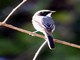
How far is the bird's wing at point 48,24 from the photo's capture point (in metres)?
1.42

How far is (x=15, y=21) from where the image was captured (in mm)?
3348

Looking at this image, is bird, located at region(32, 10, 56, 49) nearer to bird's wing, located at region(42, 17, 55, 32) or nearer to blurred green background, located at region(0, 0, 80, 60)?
bird's wing, located at region(42, 17, 55, 32)

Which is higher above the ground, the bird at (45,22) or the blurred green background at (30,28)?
the bird at (45,22)

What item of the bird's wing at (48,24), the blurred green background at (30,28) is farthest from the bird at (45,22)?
the blurred green background at (30,28)

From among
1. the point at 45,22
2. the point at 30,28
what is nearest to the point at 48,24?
the point at 45,22

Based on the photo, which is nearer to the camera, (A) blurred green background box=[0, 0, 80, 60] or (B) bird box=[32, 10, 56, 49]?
(B) bird box=[32, 10, 56, 49]

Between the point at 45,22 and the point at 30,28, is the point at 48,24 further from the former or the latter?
the point at 30,28

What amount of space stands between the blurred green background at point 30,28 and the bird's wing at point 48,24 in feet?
4.71

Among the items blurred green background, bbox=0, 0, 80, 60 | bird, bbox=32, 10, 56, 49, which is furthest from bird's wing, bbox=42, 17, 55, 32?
blurred green background, bbox=0, 0, 80, 60

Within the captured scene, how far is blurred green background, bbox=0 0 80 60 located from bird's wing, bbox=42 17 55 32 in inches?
56.5

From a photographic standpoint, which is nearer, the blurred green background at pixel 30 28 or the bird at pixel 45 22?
the bird at pixel 45 22

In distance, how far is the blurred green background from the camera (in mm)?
3044

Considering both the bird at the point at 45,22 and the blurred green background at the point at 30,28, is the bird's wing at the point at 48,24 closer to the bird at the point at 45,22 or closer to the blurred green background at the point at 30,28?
the bird at the point at 45,22

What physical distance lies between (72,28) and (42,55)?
0.40 meters
